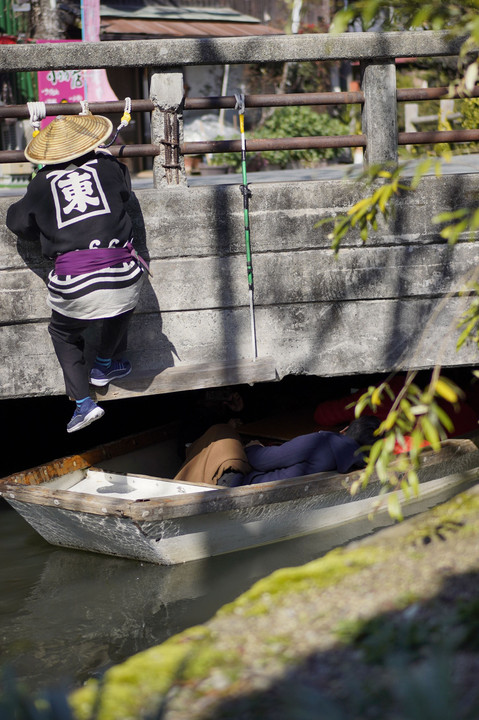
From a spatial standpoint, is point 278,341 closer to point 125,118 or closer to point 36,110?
point 125,118

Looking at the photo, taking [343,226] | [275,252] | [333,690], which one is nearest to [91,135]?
[275,252]

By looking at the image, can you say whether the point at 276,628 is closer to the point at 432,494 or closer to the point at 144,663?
the point at 144,663

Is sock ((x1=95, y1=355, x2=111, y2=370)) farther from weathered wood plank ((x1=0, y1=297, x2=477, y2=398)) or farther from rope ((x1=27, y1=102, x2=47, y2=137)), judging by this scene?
rope ((x1=27, y1=102, x2=47, y2=137))

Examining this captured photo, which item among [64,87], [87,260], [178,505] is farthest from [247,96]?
[64,87]

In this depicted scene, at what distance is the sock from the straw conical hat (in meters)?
1.29

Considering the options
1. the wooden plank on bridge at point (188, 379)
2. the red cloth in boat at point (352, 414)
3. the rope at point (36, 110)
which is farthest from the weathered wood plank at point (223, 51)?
the red cloth in boat at point (352, 414)

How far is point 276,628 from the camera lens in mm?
2939

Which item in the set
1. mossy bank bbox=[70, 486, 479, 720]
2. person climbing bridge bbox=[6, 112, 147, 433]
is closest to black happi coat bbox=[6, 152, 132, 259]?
person climbing bridge bbox=[6, 112, 147, 433]

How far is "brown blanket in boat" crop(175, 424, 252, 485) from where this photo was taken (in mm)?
6625

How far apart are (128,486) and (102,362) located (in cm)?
158

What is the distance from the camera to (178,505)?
585cm

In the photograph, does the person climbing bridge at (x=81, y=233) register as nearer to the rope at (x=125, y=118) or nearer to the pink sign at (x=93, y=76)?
the rope at (x=125, y=118)

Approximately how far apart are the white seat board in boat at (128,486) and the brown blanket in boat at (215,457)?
20 cm

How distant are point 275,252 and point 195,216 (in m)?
0.61
